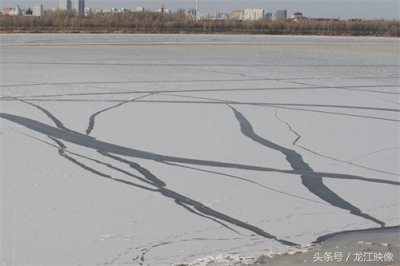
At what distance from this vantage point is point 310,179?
5852 millimetres

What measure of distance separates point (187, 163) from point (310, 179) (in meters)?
1.04

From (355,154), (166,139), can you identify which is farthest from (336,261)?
(166,139)

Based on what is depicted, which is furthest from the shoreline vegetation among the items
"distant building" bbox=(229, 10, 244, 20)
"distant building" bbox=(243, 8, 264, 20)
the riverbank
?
the riverbank

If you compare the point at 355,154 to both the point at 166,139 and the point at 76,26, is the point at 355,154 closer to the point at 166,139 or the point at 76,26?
the point at 166,139

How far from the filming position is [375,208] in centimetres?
521

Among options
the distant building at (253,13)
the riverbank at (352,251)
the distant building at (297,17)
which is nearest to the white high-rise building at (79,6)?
the distant building at (297,17)

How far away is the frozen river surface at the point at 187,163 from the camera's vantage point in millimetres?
4480

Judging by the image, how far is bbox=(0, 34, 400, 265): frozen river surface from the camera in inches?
176

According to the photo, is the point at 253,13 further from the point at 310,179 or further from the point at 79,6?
the point at 310,179

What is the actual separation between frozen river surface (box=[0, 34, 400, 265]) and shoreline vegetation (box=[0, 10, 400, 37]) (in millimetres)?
17020

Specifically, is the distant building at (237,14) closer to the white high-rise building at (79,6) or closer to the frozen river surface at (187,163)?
the white high-rise building at (79,6)

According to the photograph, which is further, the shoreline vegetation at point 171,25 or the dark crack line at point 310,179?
the shoreline vegetation at point 171,25

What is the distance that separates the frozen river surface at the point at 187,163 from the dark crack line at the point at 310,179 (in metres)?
0.01

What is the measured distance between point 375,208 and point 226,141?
2216mm
